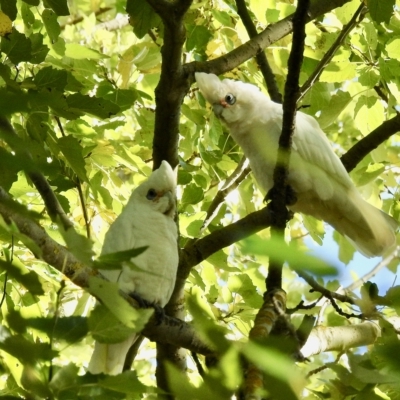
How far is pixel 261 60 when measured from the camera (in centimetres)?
341

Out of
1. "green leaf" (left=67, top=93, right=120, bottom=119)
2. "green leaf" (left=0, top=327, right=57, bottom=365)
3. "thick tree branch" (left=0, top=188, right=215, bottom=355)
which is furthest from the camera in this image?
"green leaf" (left=67, top=93, right=120, bottom=119)

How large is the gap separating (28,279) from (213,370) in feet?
0.86

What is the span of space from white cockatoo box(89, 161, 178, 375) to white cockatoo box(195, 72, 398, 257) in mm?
638

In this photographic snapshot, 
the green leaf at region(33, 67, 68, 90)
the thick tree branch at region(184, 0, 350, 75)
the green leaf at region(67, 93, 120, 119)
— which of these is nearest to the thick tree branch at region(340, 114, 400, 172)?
the thick tree branch at region(184, 0, 350, 75)

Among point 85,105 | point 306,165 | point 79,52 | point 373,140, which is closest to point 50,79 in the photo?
point 85,105

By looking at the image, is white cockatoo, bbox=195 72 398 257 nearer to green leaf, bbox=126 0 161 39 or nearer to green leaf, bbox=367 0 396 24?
green leaf, bbox=126 0 161 39

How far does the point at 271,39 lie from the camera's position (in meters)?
3.11

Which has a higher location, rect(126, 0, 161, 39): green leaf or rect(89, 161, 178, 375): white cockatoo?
rect(126, 0, 161, 39): green leaf

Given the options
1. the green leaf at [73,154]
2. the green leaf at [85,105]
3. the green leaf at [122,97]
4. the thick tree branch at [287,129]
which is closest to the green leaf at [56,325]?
the thick tree branch at [287,129]

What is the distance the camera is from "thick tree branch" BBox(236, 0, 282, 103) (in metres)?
3.30

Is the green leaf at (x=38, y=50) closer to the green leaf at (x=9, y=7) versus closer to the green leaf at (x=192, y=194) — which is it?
the green leaf at (x=9, y=7)

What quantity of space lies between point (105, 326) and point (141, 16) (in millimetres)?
1834

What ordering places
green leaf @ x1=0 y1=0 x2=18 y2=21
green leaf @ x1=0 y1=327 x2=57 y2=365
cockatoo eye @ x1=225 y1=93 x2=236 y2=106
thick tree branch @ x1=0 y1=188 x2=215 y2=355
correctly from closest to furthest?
green leaf @ x1=0 y1=327 x2=57 y2=365 → thick tree branch @ x1=0 y1=188 x2=215 y2=355 → green leaf @ x1=0 y1=0 x2=18 y2=21 → cockatoo eye @ x1=225 y1=93 x2=236 y2=106

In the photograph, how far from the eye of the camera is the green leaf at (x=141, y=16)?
2.54 metres
